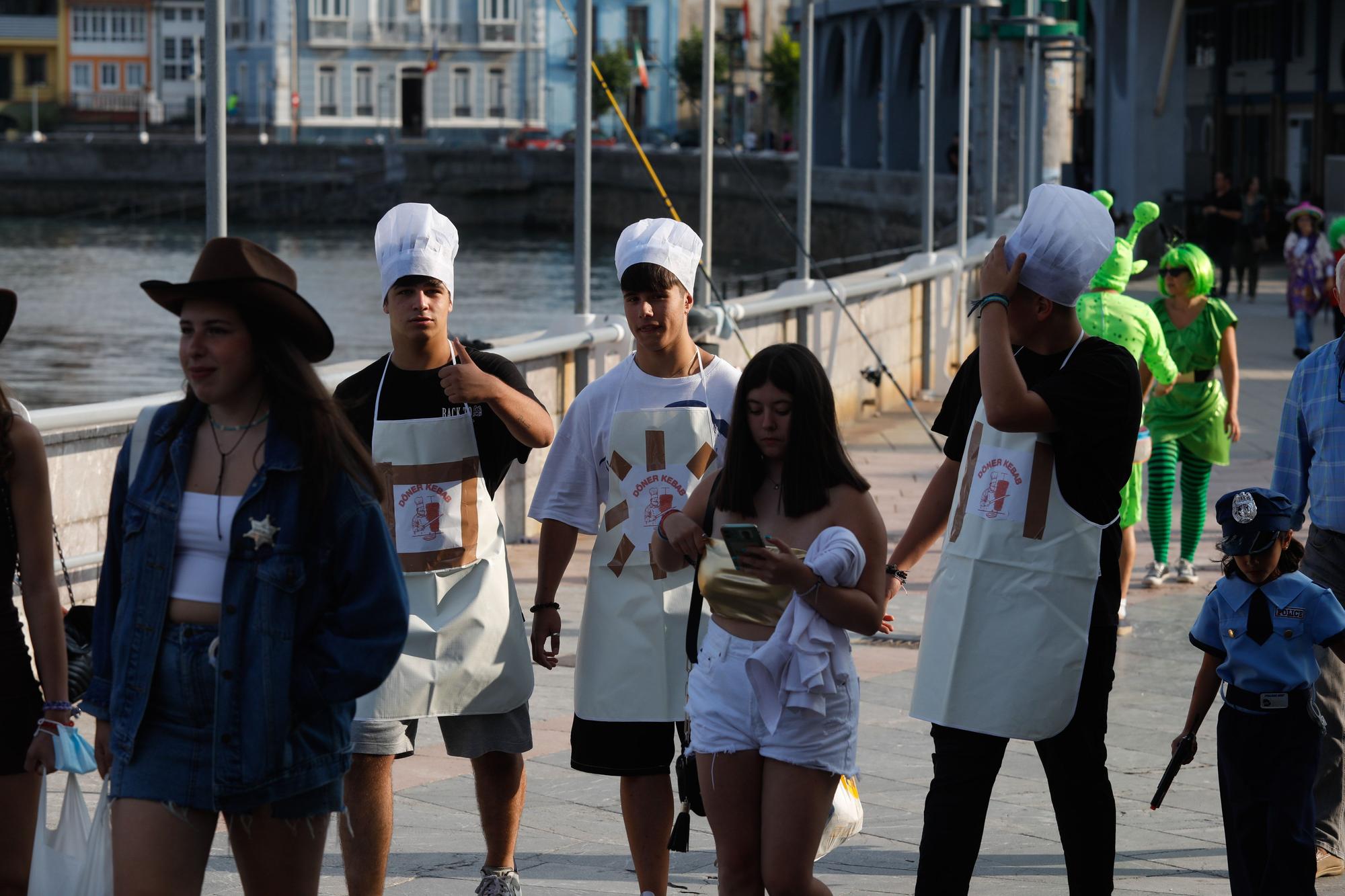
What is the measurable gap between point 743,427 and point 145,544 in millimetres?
1272

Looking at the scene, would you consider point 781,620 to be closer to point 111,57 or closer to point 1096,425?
point 1096,425

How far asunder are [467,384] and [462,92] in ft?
304

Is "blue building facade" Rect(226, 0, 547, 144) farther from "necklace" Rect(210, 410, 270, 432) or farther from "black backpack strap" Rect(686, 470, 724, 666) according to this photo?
"necklace" Rect(210, 410, 270, 432)

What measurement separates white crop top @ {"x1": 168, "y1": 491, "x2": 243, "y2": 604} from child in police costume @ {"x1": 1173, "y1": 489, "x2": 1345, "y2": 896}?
2281 mm

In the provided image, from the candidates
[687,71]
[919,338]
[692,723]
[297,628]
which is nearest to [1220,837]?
[692,723]

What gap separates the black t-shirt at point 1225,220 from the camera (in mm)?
28703

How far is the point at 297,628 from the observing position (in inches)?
140

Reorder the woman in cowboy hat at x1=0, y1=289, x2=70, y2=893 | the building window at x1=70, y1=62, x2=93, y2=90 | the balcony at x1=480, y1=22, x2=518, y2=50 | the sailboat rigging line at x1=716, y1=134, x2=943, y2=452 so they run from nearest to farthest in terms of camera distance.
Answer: the woman in cowboy hat at x1=0, y1=289, x2=70, y2=893
the sailboat rigging line at x1=716, y1=134, x2=943, y2=452
the balcony at x1=480, y1=22, x2=518, y2=50
the building window at x1=70, y1=62, x2=93, y2=90

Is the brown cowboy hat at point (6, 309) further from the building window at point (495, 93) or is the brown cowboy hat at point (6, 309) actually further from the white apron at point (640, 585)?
the building window at point (495, 93)

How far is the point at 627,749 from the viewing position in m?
4.82

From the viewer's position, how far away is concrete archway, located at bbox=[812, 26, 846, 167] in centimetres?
7006

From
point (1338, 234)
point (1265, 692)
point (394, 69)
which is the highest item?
point (394, 69)

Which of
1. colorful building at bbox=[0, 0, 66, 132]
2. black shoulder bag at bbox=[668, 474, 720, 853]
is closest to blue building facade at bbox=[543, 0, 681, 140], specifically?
colorful building at bbox=[0, 0, 66, 132]

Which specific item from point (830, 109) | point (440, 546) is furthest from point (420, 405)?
point (830, 109)
